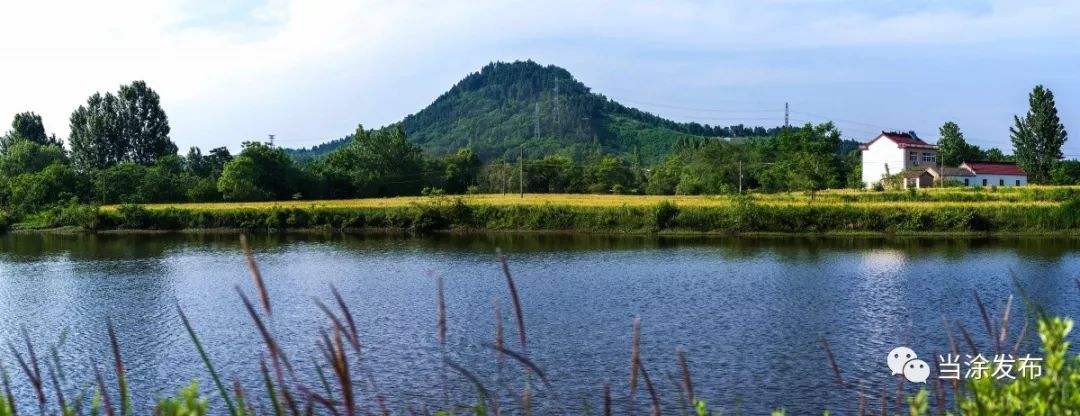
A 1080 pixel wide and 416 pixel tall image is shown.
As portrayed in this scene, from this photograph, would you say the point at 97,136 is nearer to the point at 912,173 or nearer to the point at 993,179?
the point at 912,173

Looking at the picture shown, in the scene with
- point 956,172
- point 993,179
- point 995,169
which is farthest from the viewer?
point 995,169

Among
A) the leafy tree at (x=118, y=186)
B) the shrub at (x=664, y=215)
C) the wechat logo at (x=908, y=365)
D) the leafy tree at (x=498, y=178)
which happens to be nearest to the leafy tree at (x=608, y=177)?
the leafy tree at (x=498, y=178)

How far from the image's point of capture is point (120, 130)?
346ft

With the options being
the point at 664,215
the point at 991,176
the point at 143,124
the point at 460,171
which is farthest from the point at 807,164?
the point at 143,124

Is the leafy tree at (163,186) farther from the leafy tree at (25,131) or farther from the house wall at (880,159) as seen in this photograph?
the house wall at (880,159)

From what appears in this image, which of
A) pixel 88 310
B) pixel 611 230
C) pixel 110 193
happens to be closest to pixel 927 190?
pixel 611 230

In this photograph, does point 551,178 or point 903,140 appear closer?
point 903,140

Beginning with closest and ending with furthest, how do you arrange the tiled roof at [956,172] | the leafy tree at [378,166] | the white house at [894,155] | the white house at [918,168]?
the white house at [918,168] < the tiled roof at [956,172] < the white house at [894,155] < the leafy tree at [378,166]

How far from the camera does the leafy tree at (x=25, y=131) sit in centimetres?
10972

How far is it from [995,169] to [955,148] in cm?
1951

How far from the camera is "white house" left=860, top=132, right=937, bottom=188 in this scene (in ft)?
288

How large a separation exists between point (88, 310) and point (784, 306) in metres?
23.2

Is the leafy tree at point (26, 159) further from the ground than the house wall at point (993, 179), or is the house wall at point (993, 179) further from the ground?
the leafy tree at point (26, 159)

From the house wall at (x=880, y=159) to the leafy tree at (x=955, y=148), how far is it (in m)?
14.9
